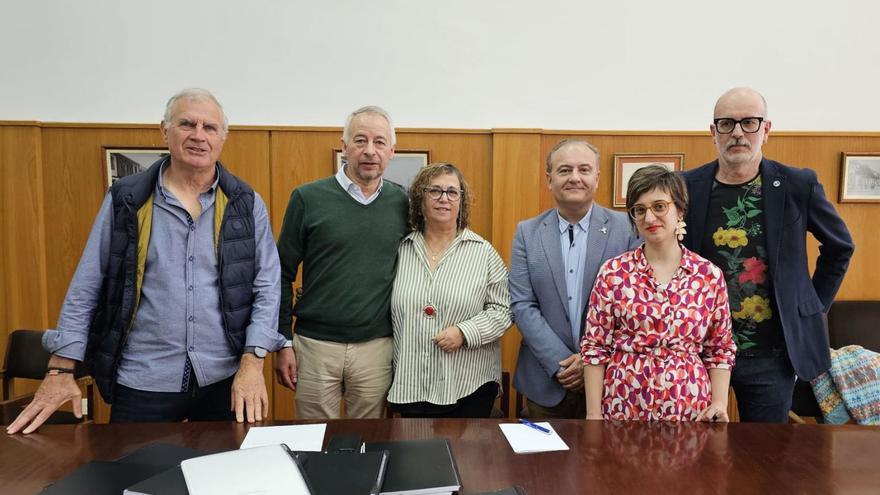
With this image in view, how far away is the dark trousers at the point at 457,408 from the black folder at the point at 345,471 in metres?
0.88

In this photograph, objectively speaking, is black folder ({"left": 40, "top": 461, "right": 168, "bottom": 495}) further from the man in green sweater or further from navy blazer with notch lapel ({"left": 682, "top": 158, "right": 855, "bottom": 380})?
navy blazer with notch lapel ({"left": 682, "top": 158, "right": 855, "bottom": 380})

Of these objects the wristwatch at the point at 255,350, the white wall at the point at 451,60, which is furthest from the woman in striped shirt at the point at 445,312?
the white wall at the point at 451,60

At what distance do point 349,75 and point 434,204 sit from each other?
2.07 meters

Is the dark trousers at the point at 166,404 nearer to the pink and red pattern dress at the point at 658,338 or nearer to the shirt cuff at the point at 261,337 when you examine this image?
the shirt cuff at the point at 261,337

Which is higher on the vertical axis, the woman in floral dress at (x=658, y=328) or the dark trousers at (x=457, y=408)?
the woman in floral dress at (x=658, y=328)

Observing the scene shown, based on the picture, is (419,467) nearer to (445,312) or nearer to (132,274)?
(445,312)

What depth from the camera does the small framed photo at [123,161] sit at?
3.48m

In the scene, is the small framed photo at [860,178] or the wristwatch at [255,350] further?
the small framed photo at [860,178]

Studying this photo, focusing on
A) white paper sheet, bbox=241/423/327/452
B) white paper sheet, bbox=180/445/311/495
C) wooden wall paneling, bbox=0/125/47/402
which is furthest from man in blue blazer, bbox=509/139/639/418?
wooden wall paneling, bbox=0/125/47/402

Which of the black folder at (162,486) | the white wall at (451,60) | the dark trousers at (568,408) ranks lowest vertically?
the dark trousers at (568,408)

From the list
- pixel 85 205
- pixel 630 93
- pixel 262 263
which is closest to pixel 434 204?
pixel 262 263

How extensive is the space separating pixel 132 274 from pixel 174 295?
14 cm

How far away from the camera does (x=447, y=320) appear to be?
2008mm

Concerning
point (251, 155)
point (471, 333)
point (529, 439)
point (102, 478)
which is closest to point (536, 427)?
point (529, 439)
